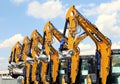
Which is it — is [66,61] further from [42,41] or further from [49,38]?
[42,41]

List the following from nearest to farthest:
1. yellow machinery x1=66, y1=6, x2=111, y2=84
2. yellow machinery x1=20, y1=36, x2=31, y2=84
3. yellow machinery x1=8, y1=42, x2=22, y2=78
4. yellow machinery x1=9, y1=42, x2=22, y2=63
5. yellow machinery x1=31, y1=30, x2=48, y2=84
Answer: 1. yellow machinery x1=66, y1=6, x2=111, y2=84
2. yellow machinery x1=31, y1=30, x2=48, y2=84
3. yellow machinery x1=20, y1=36, x2=31, y2=84
4. yellow machinery x1=8, y1=42, x2=22, y2=78
5. yellow machinery x1=9, y1=42, x2=22, y2=63

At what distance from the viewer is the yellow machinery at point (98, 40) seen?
29891 mm

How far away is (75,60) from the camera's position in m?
33.6

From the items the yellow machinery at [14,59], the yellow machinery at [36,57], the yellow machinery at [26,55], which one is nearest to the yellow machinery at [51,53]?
the yellow machinery at [36,57]

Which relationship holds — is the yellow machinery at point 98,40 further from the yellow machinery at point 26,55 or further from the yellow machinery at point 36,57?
the yellow machinery at point 26,55

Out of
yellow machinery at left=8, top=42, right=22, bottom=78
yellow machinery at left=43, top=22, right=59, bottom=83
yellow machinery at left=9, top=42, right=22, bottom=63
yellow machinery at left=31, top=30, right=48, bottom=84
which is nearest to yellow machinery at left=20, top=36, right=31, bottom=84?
yellow machinery at left=31, top=30, right=48, bottom=84

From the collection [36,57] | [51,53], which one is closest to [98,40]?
[51,53]

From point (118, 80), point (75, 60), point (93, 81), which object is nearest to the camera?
point (118, 80)

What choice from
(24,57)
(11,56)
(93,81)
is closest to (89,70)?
(93,81)

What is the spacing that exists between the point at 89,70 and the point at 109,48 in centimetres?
217

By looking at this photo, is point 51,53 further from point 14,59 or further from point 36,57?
point 14,59

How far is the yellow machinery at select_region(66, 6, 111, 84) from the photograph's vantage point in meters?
29.9

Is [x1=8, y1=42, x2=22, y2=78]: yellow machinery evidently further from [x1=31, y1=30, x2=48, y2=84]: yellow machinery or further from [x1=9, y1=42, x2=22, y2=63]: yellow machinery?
[x1=31, y1=30, x2=48, y2=84]: yellow machinery

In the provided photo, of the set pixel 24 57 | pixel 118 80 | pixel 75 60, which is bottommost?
pixel 118 80
